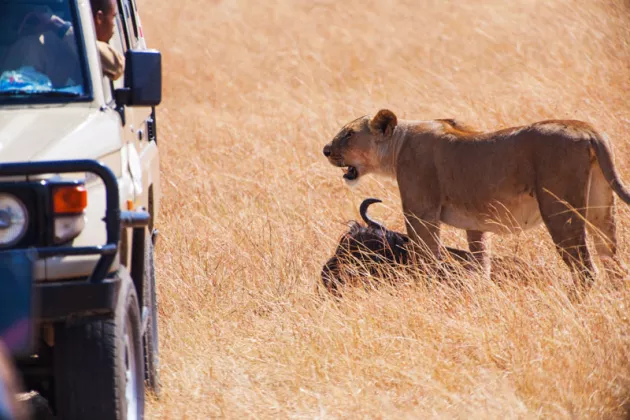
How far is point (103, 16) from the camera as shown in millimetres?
4289

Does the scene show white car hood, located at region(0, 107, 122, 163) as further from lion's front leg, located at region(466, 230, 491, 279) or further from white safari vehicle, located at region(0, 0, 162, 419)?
lion's front leg, located at region(466, 230, 491, 279)

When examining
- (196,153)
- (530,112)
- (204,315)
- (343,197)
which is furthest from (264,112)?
(204,315)

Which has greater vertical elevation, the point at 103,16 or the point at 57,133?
the point at 103,16

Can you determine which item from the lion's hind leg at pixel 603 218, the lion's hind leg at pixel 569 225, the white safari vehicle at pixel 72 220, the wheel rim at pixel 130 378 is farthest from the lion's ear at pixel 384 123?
the wheel rim at pixel 130 378

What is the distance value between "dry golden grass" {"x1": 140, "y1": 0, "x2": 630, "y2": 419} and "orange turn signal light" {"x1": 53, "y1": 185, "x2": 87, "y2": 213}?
127 centimetres

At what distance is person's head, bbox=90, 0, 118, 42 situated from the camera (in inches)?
169

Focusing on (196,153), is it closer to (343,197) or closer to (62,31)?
(343,197)

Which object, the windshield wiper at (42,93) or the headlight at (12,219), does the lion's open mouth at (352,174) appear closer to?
the windshield wiper at (42,93)

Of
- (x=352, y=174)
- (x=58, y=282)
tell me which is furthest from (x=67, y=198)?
(x=352, y=174)

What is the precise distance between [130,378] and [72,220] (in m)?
0.71

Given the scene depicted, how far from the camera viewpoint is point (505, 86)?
12.2 m

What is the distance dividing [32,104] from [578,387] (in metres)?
2.20

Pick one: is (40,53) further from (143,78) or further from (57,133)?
(57,133)

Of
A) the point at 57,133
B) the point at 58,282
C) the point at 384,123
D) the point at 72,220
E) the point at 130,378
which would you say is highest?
the point at 57,133
